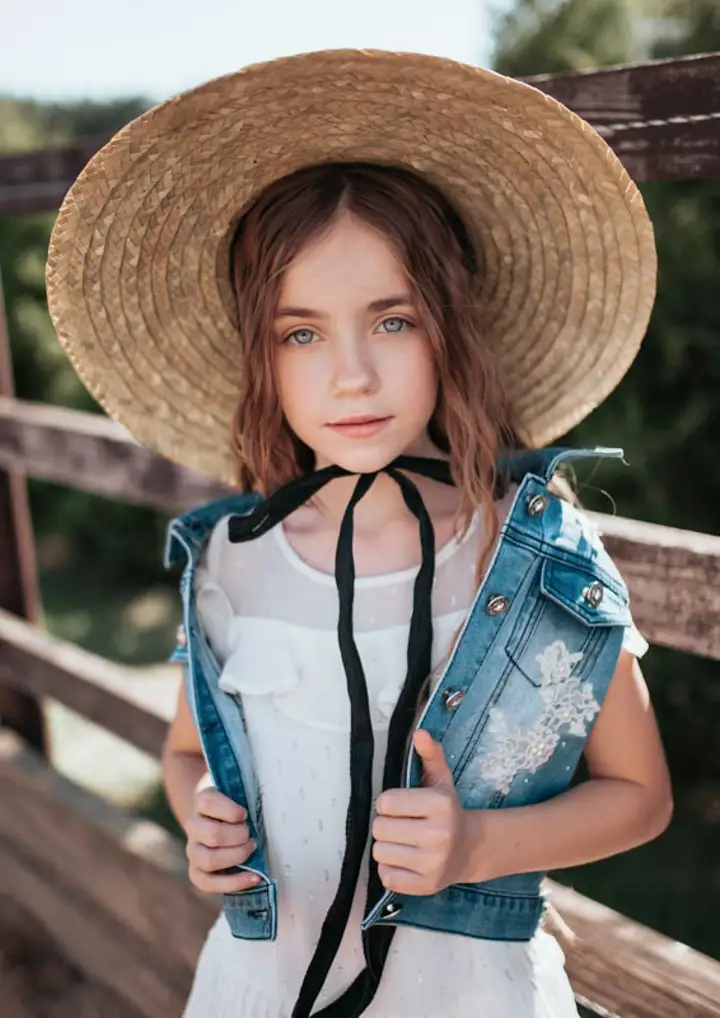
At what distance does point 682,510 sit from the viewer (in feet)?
8.50

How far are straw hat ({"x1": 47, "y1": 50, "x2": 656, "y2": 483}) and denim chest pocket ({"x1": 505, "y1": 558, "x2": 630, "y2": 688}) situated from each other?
0.26 metres

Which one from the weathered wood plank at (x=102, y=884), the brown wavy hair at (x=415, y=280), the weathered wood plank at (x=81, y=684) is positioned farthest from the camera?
the weathered wood plank at (x=81, y=684)

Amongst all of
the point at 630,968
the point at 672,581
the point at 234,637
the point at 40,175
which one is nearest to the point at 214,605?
the point at 234,637

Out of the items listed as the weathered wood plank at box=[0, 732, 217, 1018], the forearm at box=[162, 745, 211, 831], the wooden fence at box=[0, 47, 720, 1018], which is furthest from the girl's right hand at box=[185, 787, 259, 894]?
the weathered wood plank at box=[0, 732, 217, 1018]

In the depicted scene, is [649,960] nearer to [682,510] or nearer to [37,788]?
[682,510]

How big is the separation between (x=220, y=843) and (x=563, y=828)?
379 millimetres

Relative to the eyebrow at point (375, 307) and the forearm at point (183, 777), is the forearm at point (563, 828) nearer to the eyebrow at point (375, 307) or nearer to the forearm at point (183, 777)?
the forearm at point (183, 777)

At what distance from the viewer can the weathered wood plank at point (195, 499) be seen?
128 cm

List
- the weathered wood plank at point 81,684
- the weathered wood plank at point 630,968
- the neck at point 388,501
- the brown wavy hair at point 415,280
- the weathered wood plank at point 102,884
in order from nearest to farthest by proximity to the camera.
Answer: the brown wavy hair at point 415,280 → the neck at point 388,501 → the weathered wood plank at point 630,968 → the weathered wood plank at point 102,884 → the weathered wood plank at point 81,684

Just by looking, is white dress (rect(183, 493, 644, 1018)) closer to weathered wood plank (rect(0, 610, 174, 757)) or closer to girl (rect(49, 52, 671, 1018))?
girl (rect(49, 52, 671, 1018))

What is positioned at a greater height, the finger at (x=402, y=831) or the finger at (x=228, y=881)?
the finger at (x=402, y=831)

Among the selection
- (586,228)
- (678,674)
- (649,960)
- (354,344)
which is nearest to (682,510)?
(678,674)

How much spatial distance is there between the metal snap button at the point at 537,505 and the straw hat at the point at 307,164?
194mm

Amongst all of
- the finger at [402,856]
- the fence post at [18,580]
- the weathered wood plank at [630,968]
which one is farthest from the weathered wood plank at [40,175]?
the weathered wood plank at [630,968]
